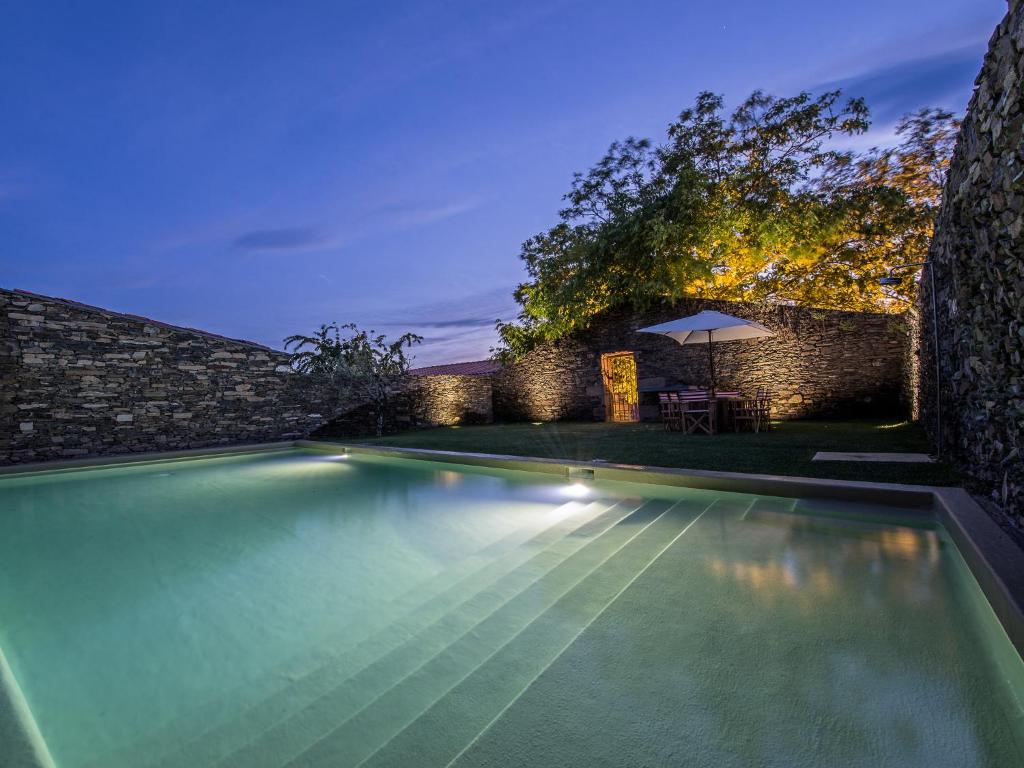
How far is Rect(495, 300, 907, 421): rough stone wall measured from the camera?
29.8ft

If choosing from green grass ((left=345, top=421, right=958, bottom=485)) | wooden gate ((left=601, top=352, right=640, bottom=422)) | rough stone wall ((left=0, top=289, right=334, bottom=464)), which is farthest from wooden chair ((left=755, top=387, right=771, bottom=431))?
rough stone wall ((left=0, top=289, right=334, bottom=464))

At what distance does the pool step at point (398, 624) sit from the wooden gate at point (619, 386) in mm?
8321

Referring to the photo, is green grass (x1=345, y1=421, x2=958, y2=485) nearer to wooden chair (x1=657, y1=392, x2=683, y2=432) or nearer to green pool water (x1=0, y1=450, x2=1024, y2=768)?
wooden chair (x1=657, y1=392, x2=683, y2=432)

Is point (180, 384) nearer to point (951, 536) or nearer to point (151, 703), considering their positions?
point (151, 703)

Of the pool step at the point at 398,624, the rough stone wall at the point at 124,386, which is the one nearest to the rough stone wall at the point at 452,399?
the rough stone wall at the point at 124,386

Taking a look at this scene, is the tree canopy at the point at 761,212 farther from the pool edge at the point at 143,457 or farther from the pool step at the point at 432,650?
the pool step at the point at 432,650

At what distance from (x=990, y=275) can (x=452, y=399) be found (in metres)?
12.2

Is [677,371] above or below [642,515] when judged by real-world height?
above

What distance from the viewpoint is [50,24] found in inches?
529

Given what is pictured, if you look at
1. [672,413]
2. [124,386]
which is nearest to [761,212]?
[672,413]

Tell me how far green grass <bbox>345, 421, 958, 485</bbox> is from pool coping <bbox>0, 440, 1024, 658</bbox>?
14.8 inches

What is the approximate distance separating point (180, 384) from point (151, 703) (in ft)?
33.0

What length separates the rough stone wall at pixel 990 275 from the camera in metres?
2.27

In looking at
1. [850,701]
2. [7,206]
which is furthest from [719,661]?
[7,206]
